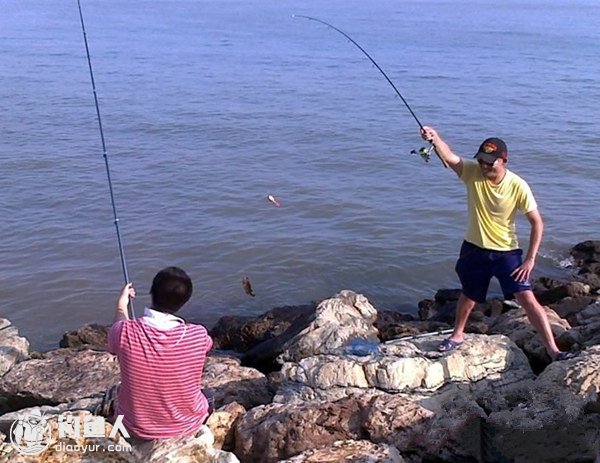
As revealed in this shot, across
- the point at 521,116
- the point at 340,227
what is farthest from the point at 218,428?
the point at 521,116

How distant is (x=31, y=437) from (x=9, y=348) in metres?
3.95

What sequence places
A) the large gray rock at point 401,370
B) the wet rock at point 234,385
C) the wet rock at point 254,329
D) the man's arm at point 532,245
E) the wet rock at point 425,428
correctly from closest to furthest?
the wet rock at point 425,428 → the large gray rock at point 401,370 → the man's arm at point 532,245 → the wet rock at point 234,385 → the wet rock at point 254,329

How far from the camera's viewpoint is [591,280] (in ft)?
31.2

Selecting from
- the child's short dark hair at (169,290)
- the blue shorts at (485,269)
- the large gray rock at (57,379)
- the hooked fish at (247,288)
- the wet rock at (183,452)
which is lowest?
the hooked fish at (247,288)

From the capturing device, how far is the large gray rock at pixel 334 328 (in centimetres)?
→ 662

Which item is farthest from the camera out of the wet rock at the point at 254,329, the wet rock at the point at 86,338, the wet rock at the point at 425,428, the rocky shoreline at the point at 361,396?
the wet rock at the point at 254,329

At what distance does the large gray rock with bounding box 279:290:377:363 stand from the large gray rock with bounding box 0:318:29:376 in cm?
275

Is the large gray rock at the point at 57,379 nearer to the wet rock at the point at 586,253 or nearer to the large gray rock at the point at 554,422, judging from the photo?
the large gray rock at the point at 554,422

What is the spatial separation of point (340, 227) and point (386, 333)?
508 cm

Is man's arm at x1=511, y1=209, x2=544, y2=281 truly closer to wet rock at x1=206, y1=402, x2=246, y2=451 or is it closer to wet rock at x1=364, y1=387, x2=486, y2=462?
wet rock at x1=364, y1=387, x2=486, y2=462

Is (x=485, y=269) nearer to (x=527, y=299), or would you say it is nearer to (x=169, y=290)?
(x=527, y=299)

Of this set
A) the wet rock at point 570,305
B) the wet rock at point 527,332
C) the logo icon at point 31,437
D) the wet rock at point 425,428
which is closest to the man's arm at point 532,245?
the wet rock at point 527,332

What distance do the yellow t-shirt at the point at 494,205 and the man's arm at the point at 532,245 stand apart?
62 millimetres

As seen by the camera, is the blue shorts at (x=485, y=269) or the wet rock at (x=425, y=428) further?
the blue shorts at (x=485, y=269)
